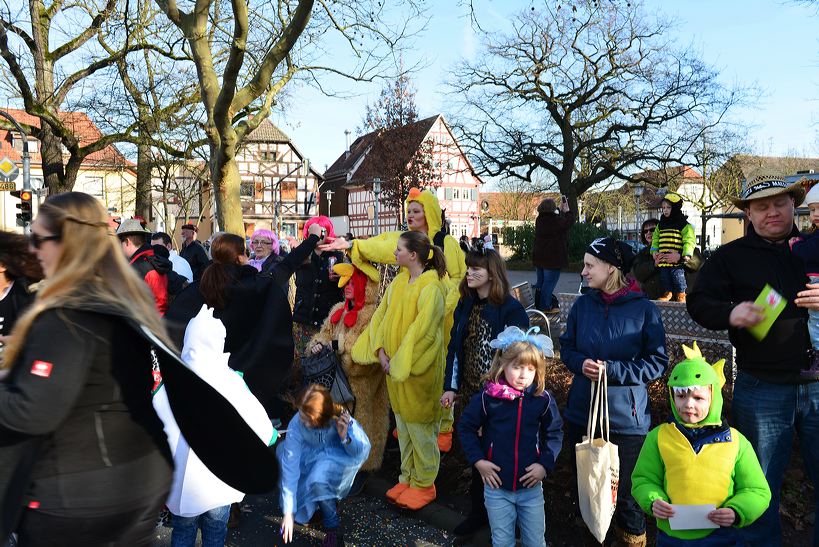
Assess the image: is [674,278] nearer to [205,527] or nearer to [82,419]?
[205,527]

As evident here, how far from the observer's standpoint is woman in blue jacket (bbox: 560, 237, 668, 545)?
3978 millimetres

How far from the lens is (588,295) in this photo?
4.22 m

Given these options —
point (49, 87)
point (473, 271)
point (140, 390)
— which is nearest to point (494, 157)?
point (49, 87)

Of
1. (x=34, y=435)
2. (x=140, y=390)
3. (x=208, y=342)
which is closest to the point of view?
(x=34, y=435)

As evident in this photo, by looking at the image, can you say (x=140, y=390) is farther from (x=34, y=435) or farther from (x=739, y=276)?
(x=739, y=276)

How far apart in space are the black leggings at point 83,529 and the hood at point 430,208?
13.9 feet

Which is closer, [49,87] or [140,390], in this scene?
[140,390]

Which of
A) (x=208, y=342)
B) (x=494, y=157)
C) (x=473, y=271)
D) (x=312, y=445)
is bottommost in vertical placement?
(x=312, y=445)

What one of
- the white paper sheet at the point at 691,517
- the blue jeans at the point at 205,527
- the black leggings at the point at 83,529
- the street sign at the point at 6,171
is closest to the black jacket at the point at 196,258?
the blue jeans at the point at 205,527

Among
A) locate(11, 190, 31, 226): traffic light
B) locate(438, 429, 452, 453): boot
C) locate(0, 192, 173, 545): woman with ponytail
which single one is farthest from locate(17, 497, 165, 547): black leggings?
locate(11, 190, 31, 226): traffic light

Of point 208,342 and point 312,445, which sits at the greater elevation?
point 208,342

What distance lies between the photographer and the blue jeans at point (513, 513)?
3979mm

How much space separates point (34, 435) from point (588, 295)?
3.02 meters

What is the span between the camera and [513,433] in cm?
397
